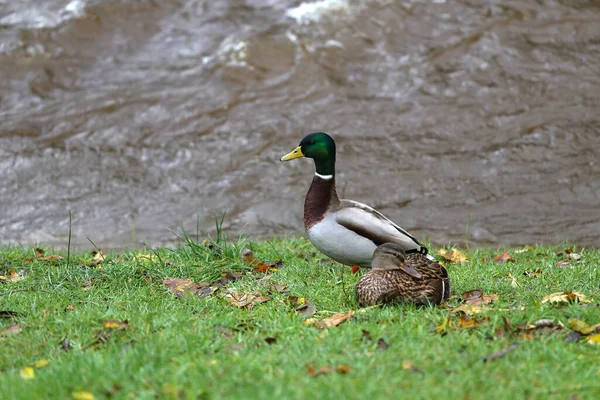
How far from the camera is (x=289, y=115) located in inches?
498

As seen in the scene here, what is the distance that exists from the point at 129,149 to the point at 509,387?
371 inches

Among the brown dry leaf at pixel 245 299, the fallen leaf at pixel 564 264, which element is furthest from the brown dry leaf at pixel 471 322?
the fallen leaf at pixel 564 264

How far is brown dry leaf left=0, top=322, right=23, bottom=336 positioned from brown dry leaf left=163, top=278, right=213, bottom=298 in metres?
1.11

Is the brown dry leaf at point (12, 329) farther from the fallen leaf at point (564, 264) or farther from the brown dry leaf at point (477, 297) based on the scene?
the fallen leaf at point (564, 264)

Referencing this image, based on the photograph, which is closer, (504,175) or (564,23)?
(504,175)

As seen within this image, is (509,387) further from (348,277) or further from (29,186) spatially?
(29,186)

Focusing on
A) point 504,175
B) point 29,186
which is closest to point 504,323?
point 504,175

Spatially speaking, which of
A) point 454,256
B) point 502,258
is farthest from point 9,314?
point 502,258

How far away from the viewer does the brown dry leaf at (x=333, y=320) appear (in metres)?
4.52

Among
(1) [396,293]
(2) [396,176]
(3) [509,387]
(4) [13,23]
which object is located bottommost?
(2) [396,176]

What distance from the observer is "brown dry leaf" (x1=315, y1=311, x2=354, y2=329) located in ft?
14.8

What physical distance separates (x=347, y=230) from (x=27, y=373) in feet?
8.90

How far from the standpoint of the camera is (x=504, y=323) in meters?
4.34

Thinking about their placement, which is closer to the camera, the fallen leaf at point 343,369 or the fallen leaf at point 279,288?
the fallen leaf at point 343,369
